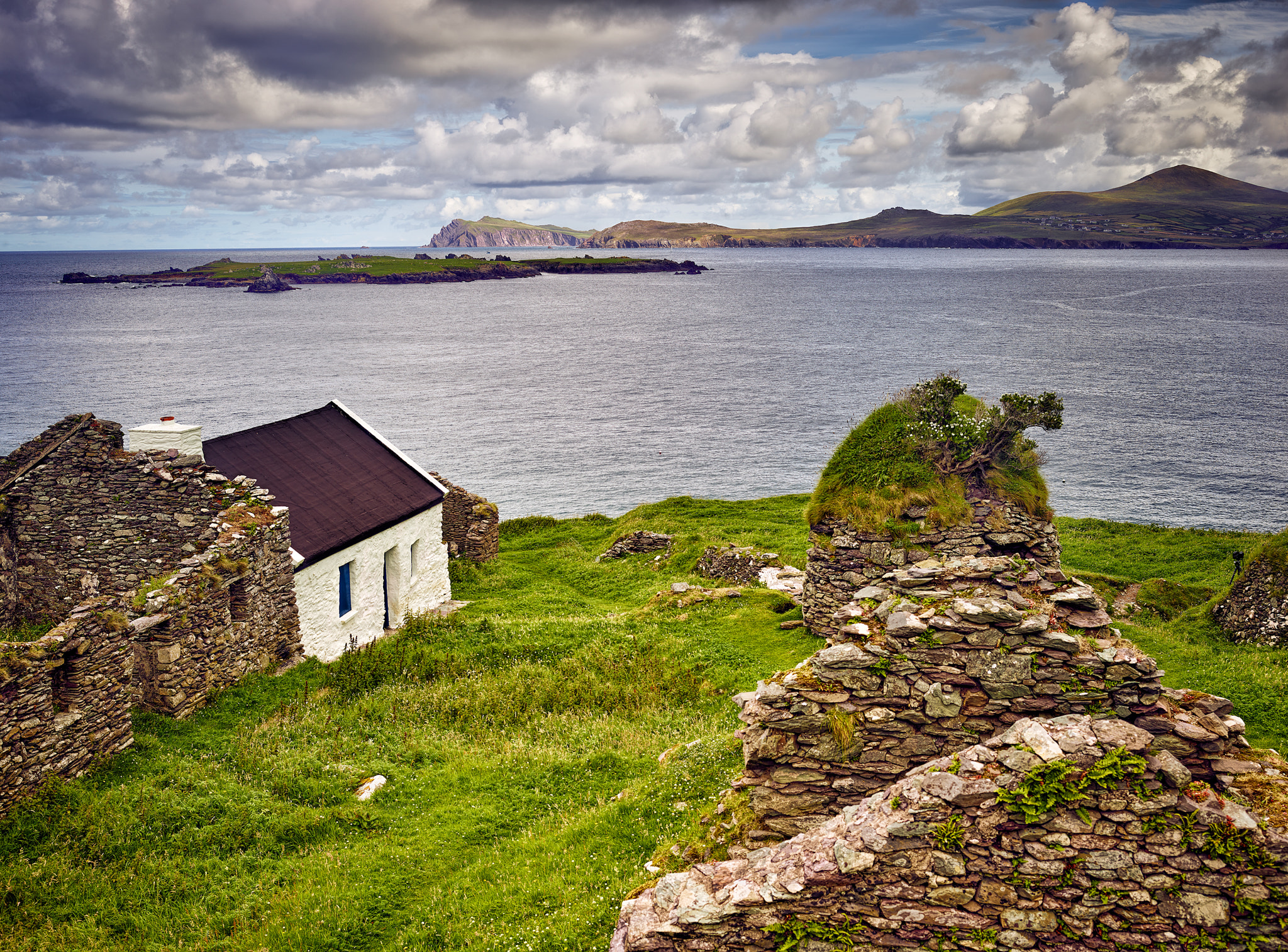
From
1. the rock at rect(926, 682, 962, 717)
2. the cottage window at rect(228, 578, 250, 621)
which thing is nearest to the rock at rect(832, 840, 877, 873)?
the rock at rect(926, 682, 962, 717)

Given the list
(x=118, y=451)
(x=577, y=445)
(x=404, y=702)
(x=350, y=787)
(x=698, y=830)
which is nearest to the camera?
(x=698, y=830)

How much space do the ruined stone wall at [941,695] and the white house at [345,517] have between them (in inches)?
691

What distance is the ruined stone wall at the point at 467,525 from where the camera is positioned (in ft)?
120

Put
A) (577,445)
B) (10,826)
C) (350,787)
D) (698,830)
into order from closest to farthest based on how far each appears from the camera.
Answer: (698,830) < (10,826) < (350,787) < (577,445)

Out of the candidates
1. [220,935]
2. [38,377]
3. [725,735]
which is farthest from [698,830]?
[38,377]

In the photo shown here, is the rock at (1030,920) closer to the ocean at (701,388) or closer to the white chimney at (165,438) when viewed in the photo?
the white chimney at (165,438)

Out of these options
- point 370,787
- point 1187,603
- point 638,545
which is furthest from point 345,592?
point 1187,603

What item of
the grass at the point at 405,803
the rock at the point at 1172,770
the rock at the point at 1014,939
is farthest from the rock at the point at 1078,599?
the grass at the point at 405,803

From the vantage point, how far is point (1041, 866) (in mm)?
7441

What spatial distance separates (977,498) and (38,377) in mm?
121472

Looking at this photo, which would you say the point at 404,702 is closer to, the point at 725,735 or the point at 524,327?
the point at 725,735

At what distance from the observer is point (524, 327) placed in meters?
169

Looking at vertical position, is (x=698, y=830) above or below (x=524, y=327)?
below

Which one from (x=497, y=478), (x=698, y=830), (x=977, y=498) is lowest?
(x=497, y=478)
